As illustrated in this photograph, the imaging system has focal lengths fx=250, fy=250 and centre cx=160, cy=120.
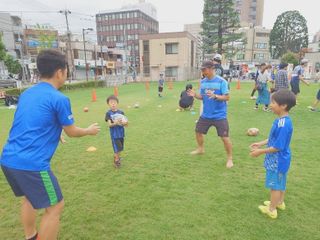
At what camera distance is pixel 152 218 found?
123 inches

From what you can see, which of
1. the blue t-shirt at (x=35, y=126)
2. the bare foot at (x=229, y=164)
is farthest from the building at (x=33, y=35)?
the blue t-shirt at (x=35, y=126)

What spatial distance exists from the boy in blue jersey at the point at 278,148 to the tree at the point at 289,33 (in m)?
59.3

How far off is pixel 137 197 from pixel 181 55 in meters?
39.1

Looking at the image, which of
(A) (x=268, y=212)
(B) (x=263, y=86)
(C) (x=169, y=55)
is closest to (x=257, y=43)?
(C) (x=169, y=55)

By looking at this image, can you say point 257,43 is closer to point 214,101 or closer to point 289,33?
point 289,33

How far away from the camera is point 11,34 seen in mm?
46469

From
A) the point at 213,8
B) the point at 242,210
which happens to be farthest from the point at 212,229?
the point at 213,8

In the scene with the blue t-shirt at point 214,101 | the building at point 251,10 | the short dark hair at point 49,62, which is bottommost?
the blue t-shirt at point 214,101

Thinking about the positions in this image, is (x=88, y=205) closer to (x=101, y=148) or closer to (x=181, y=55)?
(x=101, y=148)

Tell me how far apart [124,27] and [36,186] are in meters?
85.9

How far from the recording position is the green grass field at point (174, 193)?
2.90 metres

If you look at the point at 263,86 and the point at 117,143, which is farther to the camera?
the point at 263,86

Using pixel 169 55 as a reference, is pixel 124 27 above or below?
above

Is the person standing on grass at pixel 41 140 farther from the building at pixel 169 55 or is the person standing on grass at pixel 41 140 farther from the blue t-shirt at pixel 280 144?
the building at pixel 169 55
